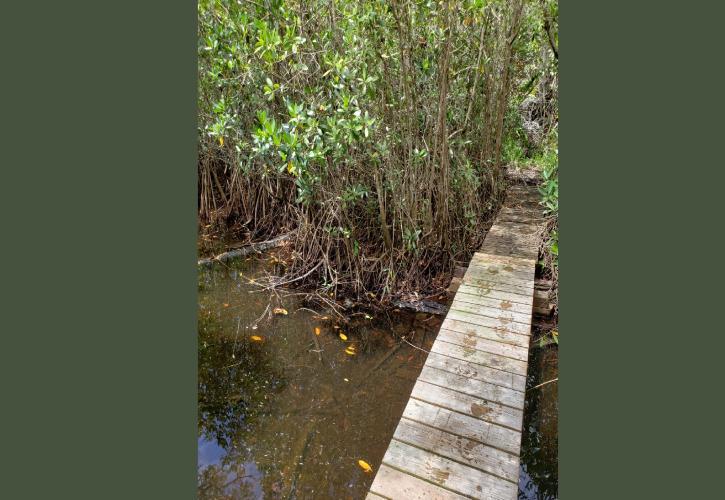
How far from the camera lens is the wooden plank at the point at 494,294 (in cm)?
333

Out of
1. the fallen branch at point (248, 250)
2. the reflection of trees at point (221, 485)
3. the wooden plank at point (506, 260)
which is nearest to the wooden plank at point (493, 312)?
the wooden plank at point (506, 260)

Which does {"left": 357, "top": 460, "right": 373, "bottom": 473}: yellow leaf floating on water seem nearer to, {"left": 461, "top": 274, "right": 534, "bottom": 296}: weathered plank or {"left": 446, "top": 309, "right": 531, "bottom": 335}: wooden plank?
{"left": 446, "top": 309, "right": 531, "bottom": 335}: wooden plank

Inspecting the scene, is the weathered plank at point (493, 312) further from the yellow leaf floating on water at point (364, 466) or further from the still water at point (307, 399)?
the yellow leaf floating on water at point (364, 466)

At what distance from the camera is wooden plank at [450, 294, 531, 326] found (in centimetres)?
309

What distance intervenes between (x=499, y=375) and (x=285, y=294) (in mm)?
2898

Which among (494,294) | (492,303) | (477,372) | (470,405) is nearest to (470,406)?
(470,405)

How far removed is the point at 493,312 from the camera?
125 inches

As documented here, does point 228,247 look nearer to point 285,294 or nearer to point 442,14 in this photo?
point 285,294

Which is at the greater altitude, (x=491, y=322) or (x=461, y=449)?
(x=491, y=322)

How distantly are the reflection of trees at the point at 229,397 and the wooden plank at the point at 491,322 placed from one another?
59.7 inches

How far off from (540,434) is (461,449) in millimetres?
1324

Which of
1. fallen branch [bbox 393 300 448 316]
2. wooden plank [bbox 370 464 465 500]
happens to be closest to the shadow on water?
fallen branch [bbox 393 300 448 316]

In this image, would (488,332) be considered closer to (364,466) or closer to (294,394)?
(364,466)

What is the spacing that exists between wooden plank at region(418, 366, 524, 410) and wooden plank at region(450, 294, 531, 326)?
0.74 meters
